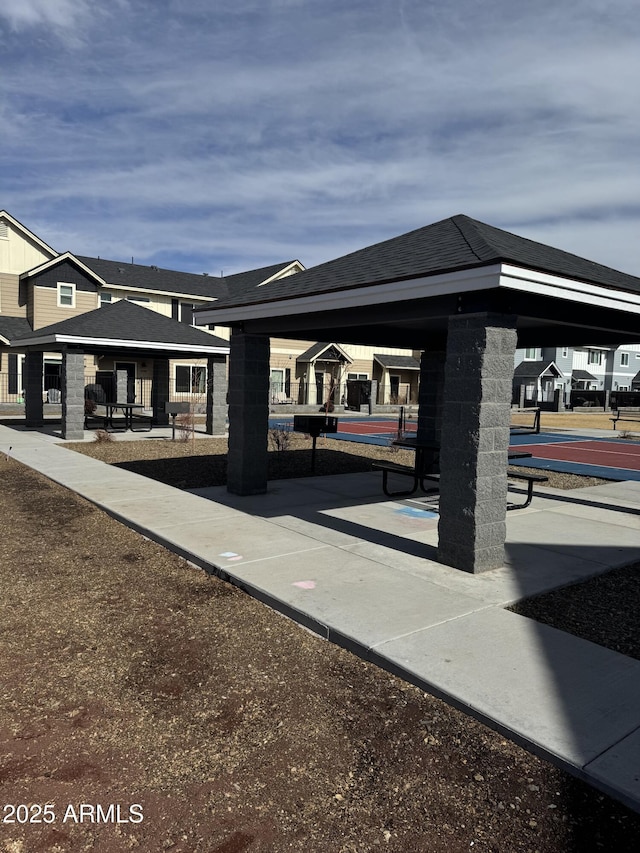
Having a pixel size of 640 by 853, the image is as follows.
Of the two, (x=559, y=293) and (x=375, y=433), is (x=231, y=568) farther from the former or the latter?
(x=375, y=433)

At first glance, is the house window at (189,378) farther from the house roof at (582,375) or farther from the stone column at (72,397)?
the house roof at (582,375)

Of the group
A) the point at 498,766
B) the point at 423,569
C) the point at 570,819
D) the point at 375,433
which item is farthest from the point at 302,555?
the point at 375,433

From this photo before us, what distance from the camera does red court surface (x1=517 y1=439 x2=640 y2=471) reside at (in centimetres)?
1753

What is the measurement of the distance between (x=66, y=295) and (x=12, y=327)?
A: 339cm

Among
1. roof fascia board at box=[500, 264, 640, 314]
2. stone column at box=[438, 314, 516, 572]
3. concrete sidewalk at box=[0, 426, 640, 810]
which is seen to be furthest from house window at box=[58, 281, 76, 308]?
roof fascia board at box=[500, 264, 640, 314]

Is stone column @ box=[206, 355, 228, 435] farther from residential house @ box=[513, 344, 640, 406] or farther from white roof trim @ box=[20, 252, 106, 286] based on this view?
residential house @ box=[513, 344, 640, 406]

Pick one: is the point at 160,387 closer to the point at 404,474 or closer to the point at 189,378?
the point at 189,378

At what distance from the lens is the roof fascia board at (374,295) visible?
20.7ft

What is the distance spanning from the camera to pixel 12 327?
2950 centimetres

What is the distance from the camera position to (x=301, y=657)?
4.82m

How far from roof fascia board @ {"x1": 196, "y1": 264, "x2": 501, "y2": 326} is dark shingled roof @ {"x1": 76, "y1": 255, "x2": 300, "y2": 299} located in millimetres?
26470

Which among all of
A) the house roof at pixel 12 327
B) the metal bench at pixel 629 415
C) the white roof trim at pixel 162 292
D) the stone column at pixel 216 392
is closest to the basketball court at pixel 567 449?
the stone column at pixel 216 392

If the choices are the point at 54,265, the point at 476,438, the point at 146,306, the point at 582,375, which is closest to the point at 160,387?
the point at 54,265

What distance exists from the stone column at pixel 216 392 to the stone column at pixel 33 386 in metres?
6.29
